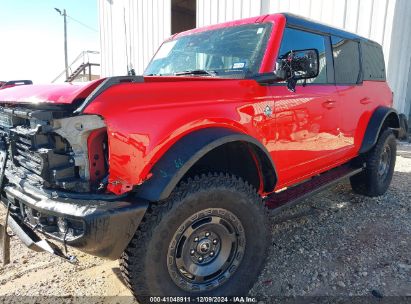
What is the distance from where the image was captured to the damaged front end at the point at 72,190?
1.80 meters

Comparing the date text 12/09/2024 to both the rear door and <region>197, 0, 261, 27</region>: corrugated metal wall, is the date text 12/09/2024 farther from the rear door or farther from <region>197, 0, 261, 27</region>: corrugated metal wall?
<region>197, 0, 261, 27</region>: corrugated metal wall

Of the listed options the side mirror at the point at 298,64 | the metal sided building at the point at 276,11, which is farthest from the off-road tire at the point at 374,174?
the metal sided building at the point at 276,11

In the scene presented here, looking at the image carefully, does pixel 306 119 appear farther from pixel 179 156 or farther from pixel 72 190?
pixel 72 190

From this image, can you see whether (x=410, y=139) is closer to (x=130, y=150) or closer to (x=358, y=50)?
(x=358, y=50)

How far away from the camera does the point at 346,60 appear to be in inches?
152

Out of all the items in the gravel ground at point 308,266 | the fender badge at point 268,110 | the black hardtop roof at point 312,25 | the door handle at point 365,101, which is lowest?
the gravel ground at point 308,266

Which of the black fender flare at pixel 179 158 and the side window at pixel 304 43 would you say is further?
the side window at pixel 304 43

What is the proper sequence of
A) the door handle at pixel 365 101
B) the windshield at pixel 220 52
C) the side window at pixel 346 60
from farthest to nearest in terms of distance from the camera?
1. the door handle at pixel 365 101
2. the side window at pixel 346 60
3. the windshield at pixel 220 52

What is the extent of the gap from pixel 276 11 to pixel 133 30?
230 inches

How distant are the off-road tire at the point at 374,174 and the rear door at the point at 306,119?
1017mm

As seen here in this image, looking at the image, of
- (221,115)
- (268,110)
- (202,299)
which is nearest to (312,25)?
(268,110)

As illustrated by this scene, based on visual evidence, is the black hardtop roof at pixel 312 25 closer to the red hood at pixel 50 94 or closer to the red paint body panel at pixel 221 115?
the red paint body panel at pixel 221 115

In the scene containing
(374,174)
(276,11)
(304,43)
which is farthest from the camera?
(276,11)

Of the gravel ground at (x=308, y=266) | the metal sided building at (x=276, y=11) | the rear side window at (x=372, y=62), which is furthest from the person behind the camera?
the metal sided building at (x=276, y=11)
